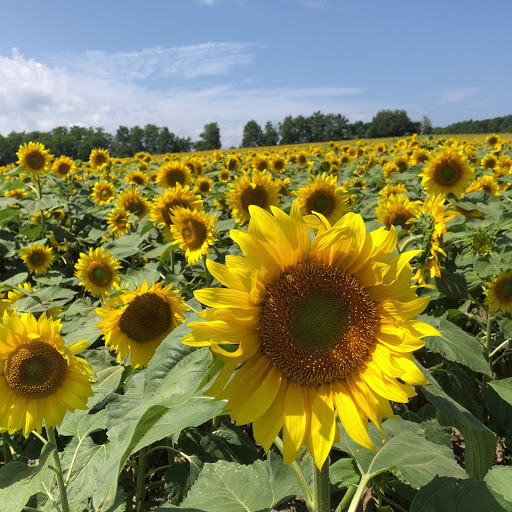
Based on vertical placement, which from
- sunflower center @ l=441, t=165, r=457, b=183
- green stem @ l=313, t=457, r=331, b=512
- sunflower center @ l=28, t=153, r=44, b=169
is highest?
sunflower center @ l=441, t=165, r=457, b=183

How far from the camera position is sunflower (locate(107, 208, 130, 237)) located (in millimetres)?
5617

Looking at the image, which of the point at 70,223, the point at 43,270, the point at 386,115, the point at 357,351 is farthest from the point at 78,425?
the point at 386,115

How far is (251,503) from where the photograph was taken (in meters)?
1.34

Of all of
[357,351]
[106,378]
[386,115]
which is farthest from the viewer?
[386,115]

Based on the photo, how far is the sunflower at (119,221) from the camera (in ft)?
18.4

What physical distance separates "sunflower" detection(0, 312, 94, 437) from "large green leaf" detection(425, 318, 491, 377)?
68.5 inches

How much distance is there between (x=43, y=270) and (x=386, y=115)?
4642 centimetres

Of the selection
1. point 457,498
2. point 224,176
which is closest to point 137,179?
point 224,176

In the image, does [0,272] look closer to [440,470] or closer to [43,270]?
[43,270]

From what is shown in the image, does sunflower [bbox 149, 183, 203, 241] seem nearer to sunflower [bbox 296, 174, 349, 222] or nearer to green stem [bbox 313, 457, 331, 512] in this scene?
sunflower [bbox 296, 174, 349, 222]

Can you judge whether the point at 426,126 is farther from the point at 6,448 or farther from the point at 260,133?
the point at 6,448

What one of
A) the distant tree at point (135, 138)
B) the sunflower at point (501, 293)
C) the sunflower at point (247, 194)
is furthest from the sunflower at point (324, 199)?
the distant tree at point (135, 138)

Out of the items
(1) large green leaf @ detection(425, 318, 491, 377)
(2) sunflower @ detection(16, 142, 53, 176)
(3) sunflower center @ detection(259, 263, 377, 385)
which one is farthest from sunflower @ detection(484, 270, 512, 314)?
(2) sunflower @ detection(16, 142, 53, 176)

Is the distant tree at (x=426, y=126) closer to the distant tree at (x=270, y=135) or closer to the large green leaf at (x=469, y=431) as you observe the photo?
the distant tree at (x=270, y=135)
